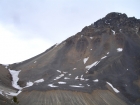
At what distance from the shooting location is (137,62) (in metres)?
84.5

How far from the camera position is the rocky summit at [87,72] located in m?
58.5

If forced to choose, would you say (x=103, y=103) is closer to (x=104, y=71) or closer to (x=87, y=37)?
(x=104, y=71)

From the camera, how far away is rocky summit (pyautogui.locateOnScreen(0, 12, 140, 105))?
58469 millimetres

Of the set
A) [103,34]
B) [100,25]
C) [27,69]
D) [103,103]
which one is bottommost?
[103,103]

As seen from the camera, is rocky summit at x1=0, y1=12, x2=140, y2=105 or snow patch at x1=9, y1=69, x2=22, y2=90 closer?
rocky summit at x1=0, y1=12, x2=140, y2=105

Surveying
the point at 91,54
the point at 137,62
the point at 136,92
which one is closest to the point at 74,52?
the point at 91,54

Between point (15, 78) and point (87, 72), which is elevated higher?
point (15, 78)

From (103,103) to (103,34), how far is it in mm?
47234

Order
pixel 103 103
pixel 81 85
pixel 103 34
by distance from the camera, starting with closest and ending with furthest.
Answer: pixel 103 103 → pixel 81 85 → pixel 103 34

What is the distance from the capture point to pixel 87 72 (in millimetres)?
77438

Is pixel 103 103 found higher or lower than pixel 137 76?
lower

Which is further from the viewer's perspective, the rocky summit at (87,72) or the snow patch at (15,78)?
the snow patch at (15,78)

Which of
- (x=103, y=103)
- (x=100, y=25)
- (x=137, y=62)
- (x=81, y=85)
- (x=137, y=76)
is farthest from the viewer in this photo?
(x=100, y=25)

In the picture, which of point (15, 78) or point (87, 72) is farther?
point (15, 78)
